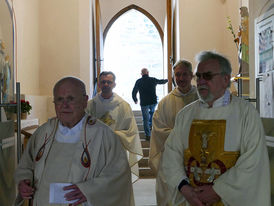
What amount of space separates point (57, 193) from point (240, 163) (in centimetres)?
117

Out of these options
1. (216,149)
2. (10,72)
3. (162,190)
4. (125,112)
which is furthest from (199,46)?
(216,149)

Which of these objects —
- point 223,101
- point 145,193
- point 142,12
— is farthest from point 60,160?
point 142,12

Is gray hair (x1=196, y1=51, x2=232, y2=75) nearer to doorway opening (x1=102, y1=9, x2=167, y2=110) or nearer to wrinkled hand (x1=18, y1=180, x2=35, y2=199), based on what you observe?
wrinkled hand (x1=18, y1=180, x2=35, y2=199)

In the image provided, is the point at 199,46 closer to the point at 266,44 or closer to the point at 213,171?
the point at 266,44

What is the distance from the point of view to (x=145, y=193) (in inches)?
221

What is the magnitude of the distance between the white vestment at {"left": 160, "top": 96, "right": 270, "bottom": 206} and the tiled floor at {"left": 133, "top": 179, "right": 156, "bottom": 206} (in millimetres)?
2729

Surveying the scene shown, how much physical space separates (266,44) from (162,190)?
186 centimetres

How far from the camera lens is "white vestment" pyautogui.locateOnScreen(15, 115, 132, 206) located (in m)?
2.31

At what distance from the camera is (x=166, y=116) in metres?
3.93

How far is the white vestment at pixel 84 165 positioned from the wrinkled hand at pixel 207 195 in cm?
56

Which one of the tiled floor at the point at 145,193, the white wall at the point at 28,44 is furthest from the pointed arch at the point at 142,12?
the tiled floor at the point at 145,193

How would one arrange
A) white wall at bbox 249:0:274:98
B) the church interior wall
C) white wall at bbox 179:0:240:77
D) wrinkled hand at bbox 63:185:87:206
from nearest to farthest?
wrinkled hand at bbox 63:185:87:206
white wall at bbox 249:0:274:98
the church interior wall
white wall at bbox 179:0:240:77

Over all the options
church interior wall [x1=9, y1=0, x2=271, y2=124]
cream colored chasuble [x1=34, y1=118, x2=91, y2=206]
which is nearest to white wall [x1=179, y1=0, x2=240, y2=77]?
church interior wall [x1=9, y1=0, x2=271, y2=124]

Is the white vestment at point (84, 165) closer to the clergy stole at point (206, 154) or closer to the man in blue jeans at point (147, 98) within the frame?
the clergy stole at point (206, 154)
